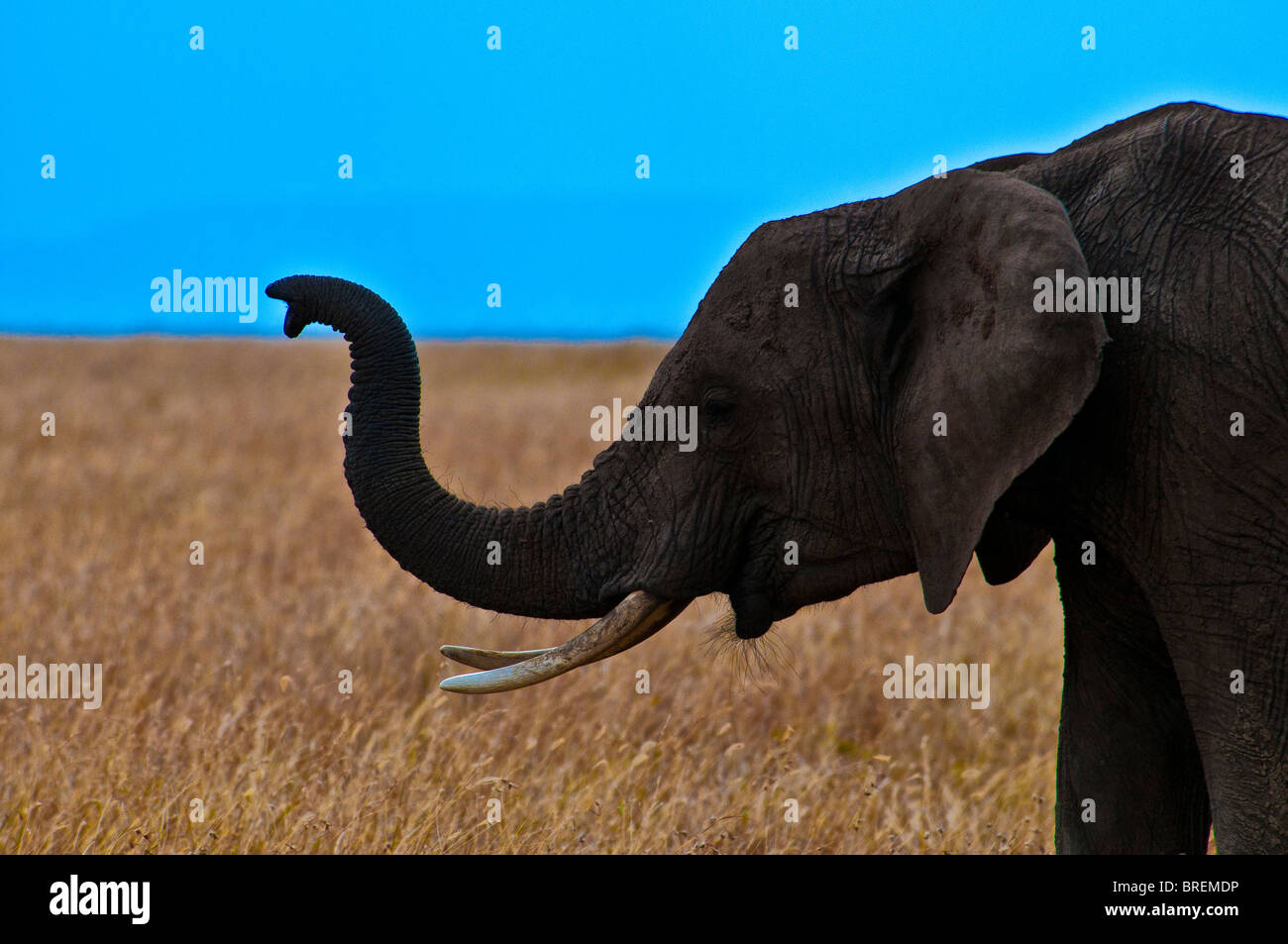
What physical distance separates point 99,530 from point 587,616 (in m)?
8.58

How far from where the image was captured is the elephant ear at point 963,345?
3.78m

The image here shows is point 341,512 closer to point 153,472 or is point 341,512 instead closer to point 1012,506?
point 153,472

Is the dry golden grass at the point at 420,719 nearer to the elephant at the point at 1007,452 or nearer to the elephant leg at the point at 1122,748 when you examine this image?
the elephant at the point at 1007,452

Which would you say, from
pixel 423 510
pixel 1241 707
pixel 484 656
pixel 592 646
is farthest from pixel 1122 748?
pixel 423 510

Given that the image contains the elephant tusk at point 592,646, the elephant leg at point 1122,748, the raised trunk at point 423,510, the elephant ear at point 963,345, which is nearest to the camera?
the elephant ear at point 963,345

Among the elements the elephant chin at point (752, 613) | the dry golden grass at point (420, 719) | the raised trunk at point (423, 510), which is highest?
the raised trunk at point (423, 510)

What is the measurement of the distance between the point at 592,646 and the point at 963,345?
1.33m

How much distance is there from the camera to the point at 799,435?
14.0 ft

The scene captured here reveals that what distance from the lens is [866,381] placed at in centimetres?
419

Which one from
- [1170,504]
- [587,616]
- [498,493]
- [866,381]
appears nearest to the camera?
[1170,504]

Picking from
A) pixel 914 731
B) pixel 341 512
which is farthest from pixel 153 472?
pixel 914 731

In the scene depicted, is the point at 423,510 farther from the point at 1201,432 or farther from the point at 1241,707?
the point at 1241,707

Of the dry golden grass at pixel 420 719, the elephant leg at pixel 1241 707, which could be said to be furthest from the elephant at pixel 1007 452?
the dry golden grass at pixel 420 719

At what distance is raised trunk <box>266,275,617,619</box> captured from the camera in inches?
179
